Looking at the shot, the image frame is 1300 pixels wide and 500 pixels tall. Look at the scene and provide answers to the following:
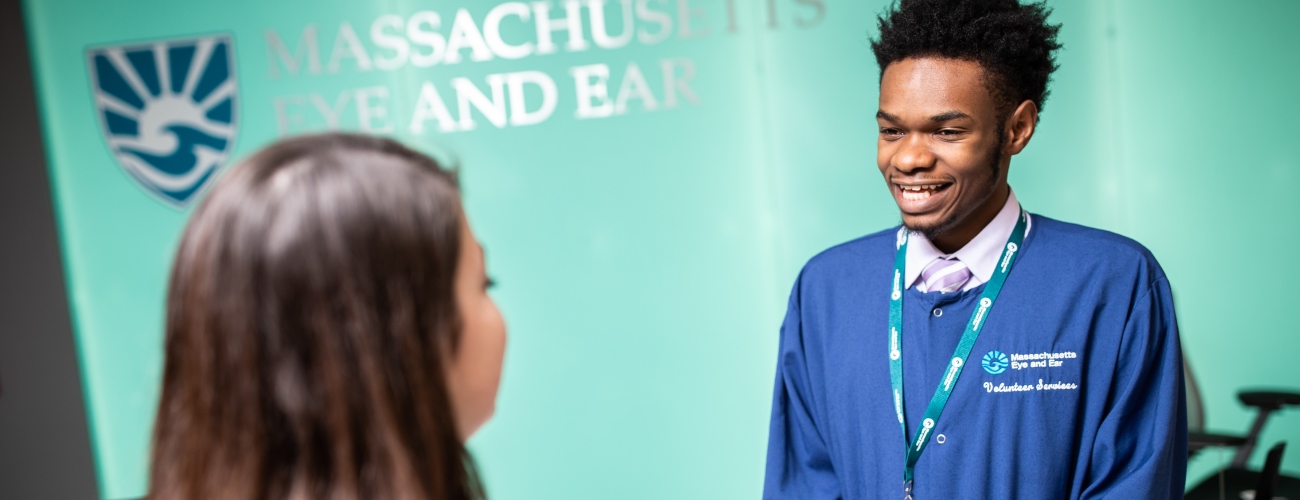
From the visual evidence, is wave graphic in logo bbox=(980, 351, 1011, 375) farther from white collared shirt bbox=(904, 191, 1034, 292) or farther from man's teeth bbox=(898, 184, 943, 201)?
man's teeth bbox=(898, 184, 943, 201)

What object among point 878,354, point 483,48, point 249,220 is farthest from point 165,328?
point 483,48

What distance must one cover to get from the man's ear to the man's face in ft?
0.10

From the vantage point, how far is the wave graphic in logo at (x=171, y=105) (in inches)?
123

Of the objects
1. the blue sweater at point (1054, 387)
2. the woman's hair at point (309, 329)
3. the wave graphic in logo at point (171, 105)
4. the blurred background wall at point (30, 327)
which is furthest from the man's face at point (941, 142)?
the blurred background wall at point (30, 327)

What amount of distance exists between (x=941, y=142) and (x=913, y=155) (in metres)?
0.05

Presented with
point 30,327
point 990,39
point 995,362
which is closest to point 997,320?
point 995,362

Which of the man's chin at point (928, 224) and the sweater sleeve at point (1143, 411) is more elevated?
the man's chin at point (928, 224)

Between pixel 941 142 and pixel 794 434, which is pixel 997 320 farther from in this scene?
pixel 794 434

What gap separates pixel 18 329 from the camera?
3186 mm

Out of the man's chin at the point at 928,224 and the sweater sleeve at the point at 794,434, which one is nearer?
the man's chin at the point at 928,224

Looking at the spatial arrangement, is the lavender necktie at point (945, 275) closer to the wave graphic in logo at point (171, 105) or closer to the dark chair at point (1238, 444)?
the dark chair at point (1238, 444)

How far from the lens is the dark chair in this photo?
266 centimetres

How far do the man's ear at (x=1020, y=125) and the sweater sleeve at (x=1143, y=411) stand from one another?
1.00 feet

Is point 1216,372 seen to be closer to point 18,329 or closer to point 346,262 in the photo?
point 346,262
